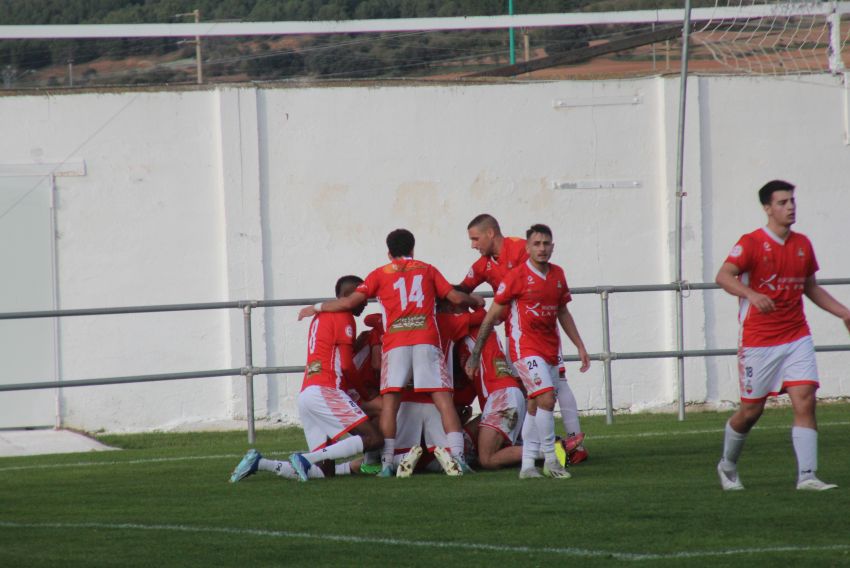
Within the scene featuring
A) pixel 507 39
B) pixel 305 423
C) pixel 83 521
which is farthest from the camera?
pixel 507 39

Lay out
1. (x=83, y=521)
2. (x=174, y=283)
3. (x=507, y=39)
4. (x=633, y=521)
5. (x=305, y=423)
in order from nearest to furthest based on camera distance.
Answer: (x=633, y=521), (x=83, y=521), (x=305, y=423), (x=174, y=283), (x=507, y=39)

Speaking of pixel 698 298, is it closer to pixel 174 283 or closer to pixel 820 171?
pixel 820 171

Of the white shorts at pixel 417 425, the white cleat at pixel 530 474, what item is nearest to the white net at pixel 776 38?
the white shorts at pixel 417 425

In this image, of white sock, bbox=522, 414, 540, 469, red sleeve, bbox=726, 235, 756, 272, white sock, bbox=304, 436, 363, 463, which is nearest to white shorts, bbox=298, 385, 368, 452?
white sock, bbox=304, 436, 363, 463

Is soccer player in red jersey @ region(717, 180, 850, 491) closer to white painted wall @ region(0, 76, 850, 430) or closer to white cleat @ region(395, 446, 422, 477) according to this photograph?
white cleat @ region(395, 446, 422, 477)

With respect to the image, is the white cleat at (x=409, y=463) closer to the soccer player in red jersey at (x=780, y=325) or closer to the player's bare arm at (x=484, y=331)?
the player's bare arm at (x=484, y=331)

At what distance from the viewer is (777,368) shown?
8.07m

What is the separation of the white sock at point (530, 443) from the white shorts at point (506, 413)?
2.52ft

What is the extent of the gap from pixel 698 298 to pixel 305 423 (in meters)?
7.44

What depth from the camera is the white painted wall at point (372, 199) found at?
51.3 feet

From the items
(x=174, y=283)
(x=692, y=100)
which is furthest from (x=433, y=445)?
(x=692, y=100)

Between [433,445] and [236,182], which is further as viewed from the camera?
[236,182]

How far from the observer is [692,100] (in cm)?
1630

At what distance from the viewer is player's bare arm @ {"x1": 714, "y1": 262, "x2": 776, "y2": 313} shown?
7.66 meters
